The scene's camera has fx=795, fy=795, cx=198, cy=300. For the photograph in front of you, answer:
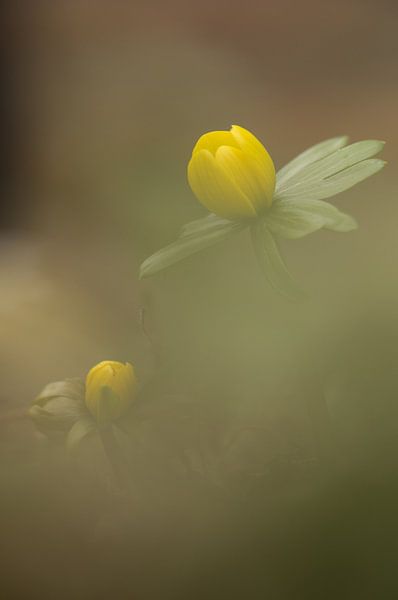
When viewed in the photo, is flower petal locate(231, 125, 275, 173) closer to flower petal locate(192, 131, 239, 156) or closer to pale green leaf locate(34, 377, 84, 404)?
flower petal locate(192, 131, 239, 156)

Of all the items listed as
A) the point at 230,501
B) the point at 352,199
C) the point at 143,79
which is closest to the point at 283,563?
→ the point at 230,501

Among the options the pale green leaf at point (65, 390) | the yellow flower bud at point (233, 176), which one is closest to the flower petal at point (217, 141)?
the yellow flower bud at point (233, 176)

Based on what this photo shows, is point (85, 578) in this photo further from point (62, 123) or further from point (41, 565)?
point (62, 123)

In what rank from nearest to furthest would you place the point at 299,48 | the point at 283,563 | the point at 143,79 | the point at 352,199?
the point at 283,563
the point at 352,199
the point at 143,79
the point at 299,48

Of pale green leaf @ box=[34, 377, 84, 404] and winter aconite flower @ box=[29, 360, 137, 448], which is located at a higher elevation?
pale green leaf @ box=[34, 377, 84, 404]

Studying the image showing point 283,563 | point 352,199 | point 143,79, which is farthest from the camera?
point 143,79

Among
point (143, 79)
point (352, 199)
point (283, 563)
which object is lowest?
point (283, 563)

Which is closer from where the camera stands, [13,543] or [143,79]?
[13,543]

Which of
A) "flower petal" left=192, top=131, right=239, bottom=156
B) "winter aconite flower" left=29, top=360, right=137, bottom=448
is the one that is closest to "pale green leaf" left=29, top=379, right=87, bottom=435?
"winter aconite flower" left=29, top=360, right=137, bottom=448
